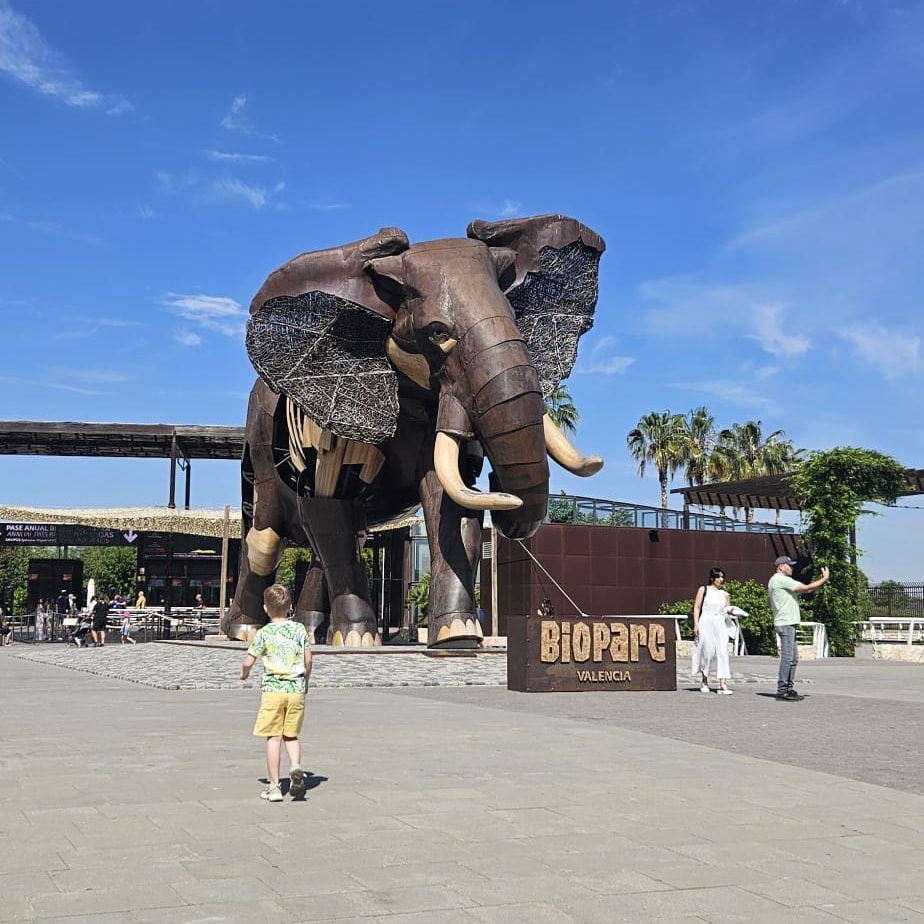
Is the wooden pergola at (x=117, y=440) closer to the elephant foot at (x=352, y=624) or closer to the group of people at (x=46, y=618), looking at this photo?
the group of people at (x=46, y=618)

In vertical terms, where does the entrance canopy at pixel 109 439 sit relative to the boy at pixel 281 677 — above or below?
above

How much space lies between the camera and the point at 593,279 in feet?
49.4

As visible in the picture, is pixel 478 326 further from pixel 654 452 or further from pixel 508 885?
pixel 654 452

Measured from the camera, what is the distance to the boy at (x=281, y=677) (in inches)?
235

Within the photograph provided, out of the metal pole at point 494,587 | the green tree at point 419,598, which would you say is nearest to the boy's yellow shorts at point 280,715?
the metal pole at point 494,587

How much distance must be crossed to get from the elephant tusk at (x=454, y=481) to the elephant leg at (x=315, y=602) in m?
5.81

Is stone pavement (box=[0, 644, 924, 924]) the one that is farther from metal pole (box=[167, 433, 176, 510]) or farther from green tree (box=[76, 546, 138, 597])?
green tree (box=[76, 546, 138, 597])

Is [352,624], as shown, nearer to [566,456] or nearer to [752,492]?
[566,456]

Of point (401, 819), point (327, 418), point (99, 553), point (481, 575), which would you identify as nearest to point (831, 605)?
point (481, 575)

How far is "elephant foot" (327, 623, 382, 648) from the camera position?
1587 cm

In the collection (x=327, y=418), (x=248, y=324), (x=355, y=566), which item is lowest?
(x=355, y=566)

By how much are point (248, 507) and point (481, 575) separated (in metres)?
9.93

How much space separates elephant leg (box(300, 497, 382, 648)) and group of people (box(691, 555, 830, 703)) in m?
4.89

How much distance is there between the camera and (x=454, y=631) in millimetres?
13641
